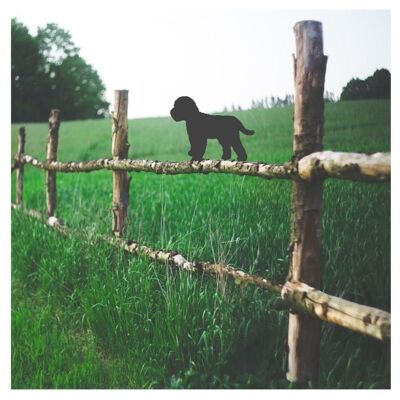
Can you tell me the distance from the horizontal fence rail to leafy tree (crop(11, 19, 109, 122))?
456mm

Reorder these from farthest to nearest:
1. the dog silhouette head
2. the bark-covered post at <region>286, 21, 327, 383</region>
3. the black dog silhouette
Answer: the dog silhouette head → the black dog silhouette → the bark-covered post at <region>286, 21, 327, 383</region>

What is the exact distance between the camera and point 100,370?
127 inches

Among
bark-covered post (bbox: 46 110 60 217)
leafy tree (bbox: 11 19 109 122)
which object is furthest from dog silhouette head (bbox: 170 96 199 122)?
bark-covered post (bbox: 46 110 60 217)

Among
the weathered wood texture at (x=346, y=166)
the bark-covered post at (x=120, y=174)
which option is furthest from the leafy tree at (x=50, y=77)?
the weathered wood texture at (x=346, y=166)

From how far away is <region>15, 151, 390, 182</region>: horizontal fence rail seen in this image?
2316 millimetres

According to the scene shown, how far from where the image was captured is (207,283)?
10.0 ft

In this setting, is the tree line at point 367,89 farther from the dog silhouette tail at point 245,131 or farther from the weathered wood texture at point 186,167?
the weathered wood texture at point 186,167

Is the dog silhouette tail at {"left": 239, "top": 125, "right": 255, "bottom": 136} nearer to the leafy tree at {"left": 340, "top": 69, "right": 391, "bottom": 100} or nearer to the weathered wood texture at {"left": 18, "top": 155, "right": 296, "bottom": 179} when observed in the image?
the weathered wood texture at {"left": 18, "top": 155, "right": 296, "bottom": 179}

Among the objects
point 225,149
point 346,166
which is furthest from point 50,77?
point 346,166

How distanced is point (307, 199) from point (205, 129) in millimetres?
780

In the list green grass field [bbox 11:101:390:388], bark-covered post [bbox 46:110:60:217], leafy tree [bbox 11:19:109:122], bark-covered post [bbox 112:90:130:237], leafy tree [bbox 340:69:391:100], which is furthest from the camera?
bark-covered post [bbox 46:110:60:217]

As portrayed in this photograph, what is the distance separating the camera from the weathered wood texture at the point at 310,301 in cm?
238

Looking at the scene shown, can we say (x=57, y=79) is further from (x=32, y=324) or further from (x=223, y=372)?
(x=223, y=372)

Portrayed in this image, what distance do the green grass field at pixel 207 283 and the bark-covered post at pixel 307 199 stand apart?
3.7 inches
